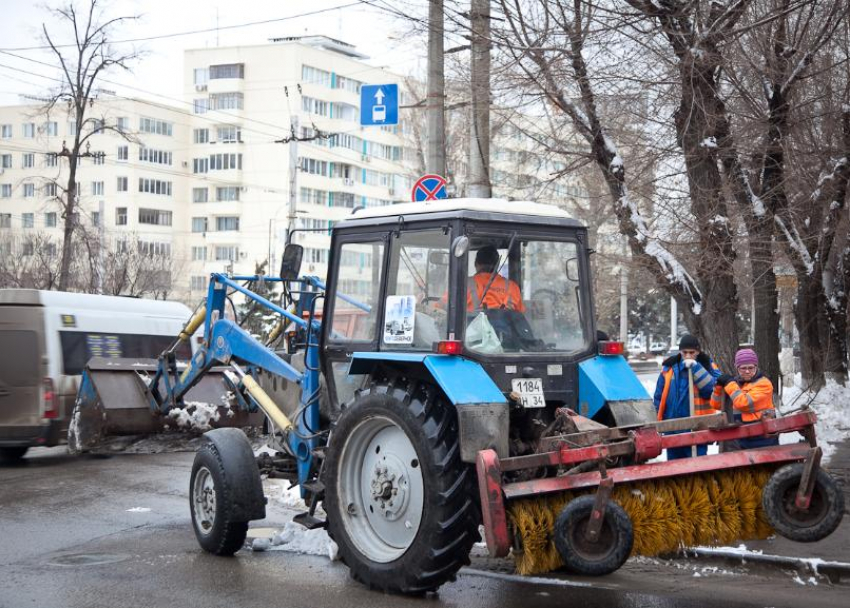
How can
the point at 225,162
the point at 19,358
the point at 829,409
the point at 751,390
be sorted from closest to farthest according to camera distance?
the point at 751,390
the point at 19,358
the point at 829,409
the point at 225,162

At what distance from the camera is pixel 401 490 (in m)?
6.99

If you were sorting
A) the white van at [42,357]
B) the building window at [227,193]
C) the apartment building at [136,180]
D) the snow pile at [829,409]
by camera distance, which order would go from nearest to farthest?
1. the white van at [42,357]
2. the snow pile at [829,409]
3. the building window at [227,193]
4. the apartment building at [136,180]

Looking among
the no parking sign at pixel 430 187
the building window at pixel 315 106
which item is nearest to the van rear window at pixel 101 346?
the no parking sign at pixel 430 187

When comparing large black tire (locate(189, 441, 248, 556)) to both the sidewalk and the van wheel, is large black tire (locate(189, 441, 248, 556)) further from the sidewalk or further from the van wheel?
the van wheel

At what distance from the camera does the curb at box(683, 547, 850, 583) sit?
307 inches

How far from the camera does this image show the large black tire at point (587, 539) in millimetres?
6082

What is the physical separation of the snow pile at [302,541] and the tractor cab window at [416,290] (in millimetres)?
2043

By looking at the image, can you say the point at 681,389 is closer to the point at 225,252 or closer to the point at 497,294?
the point at 497,294

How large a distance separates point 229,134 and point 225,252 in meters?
7.81

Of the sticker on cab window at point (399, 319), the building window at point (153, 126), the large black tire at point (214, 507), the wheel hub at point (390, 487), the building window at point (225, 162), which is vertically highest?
the building window at point (153, 126)

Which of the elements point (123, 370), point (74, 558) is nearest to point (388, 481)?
point (74, 558)

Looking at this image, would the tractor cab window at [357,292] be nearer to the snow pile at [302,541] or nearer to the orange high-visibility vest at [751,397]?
the snow pile at [302,541]

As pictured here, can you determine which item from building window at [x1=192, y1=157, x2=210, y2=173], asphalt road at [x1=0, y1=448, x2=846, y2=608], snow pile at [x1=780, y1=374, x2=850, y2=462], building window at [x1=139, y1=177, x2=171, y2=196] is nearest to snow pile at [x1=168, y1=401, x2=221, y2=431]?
asphalt road at [x1=0, y1=448, x2=846, y2=608]

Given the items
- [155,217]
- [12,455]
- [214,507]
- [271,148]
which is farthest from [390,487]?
[155,217]
